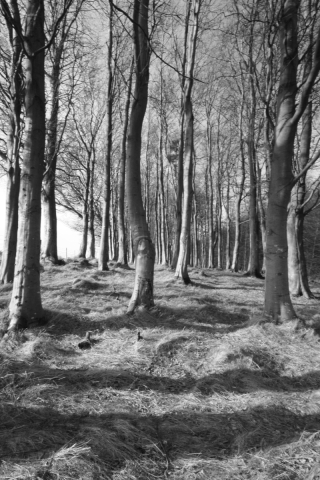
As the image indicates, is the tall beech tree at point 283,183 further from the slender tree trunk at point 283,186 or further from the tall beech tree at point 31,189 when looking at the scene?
the tall beech tree at point 31,189

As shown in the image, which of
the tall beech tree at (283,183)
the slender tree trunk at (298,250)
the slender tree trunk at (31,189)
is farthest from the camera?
the slender tree trunk at (298,250)

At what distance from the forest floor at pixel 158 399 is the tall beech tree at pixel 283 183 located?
22.7 inches

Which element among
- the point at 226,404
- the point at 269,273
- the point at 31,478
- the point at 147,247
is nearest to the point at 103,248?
the point at 147,247

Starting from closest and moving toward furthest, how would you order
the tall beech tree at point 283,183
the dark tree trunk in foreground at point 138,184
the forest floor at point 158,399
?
the forest floor at point 158,399, the tall beech tree at point 283,183, the dark tree trunk in foreground at point 138,184

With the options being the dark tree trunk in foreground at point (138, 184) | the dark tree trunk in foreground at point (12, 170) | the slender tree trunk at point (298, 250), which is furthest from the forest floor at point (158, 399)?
the dark tree trunk in foreground at point (12, 170)

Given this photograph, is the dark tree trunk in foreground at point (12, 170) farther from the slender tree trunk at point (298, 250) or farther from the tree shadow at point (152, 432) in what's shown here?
the slender tree trunk at point (298, 250)

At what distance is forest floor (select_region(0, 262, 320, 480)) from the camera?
69.9 inches

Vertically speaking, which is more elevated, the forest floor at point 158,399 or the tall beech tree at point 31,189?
the tall beech tree at point 31,189

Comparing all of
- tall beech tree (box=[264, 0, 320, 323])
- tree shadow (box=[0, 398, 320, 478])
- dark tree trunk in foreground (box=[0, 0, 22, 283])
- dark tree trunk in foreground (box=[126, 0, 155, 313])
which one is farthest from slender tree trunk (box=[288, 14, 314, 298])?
dark tree trunk in foreground (box=[0, 0, 22, 283])

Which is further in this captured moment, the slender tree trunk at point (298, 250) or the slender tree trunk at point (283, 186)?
the slender tree trunk at point (298, 250)

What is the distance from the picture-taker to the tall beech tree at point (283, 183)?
4.69 m

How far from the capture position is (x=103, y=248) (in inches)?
376

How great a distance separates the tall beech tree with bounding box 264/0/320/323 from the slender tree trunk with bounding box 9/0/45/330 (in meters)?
3.88

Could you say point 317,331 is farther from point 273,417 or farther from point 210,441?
point 210,441
